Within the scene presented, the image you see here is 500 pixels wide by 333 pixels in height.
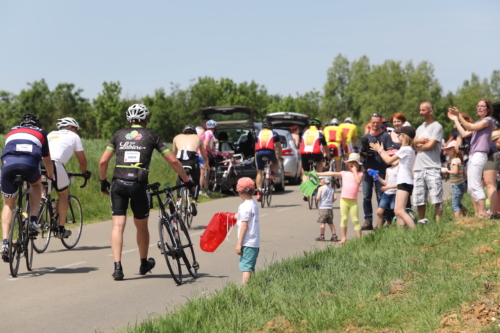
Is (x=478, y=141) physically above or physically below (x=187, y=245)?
above

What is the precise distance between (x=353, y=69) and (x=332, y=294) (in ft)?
395

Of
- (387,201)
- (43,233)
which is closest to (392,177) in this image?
(387,201)

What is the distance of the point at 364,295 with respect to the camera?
656cm

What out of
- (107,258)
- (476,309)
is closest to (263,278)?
(476,309)

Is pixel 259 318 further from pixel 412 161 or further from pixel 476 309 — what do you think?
pixel 412 161

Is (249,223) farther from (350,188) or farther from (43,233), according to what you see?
(43,233)

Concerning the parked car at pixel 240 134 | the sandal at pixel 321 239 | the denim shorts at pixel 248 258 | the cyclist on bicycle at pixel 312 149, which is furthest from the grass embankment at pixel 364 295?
the parked car at pixel 240 134

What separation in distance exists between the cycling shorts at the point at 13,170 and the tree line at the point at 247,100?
54453 millimetres

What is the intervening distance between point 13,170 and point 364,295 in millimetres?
4962

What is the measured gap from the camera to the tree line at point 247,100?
70.8m

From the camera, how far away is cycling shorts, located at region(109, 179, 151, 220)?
343 inches

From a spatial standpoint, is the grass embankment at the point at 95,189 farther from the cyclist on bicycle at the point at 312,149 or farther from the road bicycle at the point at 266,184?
the cyclist on bicycle at the point at 312,149

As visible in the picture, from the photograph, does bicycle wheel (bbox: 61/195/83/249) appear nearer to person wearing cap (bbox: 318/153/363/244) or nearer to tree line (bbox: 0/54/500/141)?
person wearing cap (bbox: 318/153/363/244)

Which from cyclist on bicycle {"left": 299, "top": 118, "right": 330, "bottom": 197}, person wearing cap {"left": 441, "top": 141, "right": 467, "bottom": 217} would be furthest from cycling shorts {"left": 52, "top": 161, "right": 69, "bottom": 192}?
cyclist on bicycle {"left": 299, "top": 118, "right": 330, "bottom": 197}
